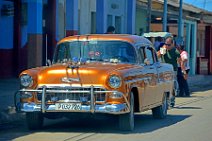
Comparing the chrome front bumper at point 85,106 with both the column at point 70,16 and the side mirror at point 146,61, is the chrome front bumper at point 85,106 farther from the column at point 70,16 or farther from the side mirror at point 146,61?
the column at point 70,16

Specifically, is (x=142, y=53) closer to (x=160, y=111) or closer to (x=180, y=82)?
(x=160, y=111)

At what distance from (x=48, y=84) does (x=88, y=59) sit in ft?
4.55

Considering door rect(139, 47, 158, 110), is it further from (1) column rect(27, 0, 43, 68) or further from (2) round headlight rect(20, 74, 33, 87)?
(1) column rect(27, 0, 43, 68)

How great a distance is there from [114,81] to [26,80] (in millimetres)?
1717

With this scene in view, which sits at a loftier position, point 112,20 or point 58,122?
point 112,20

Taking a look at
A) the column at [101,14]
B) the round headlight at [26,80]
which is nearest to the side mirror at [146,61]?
the round headlight at [26,80]

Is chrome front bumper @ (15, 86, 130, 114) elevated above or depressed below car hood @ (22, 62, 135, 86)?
below

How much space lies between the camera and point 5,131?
1204 cm

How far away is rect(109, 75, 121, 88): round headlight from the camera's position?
1130 centimetres

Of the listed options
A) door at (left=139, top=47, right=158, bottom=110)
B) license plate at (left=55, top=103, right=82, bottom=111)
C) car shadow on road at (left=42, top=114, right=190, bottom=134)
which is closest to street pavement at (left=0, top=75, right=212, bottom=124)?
car shadow on road at (left=42, top=114, right=190, bottom=134)

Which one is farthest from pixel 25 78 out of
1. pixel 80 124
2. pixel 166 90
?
pixel 166 90

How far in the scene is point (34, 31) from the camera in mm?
20203

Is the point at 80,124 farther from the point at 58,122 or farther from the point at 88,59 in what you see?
the point at 88,59

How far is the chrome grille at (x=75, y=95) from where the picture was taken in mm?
11281
